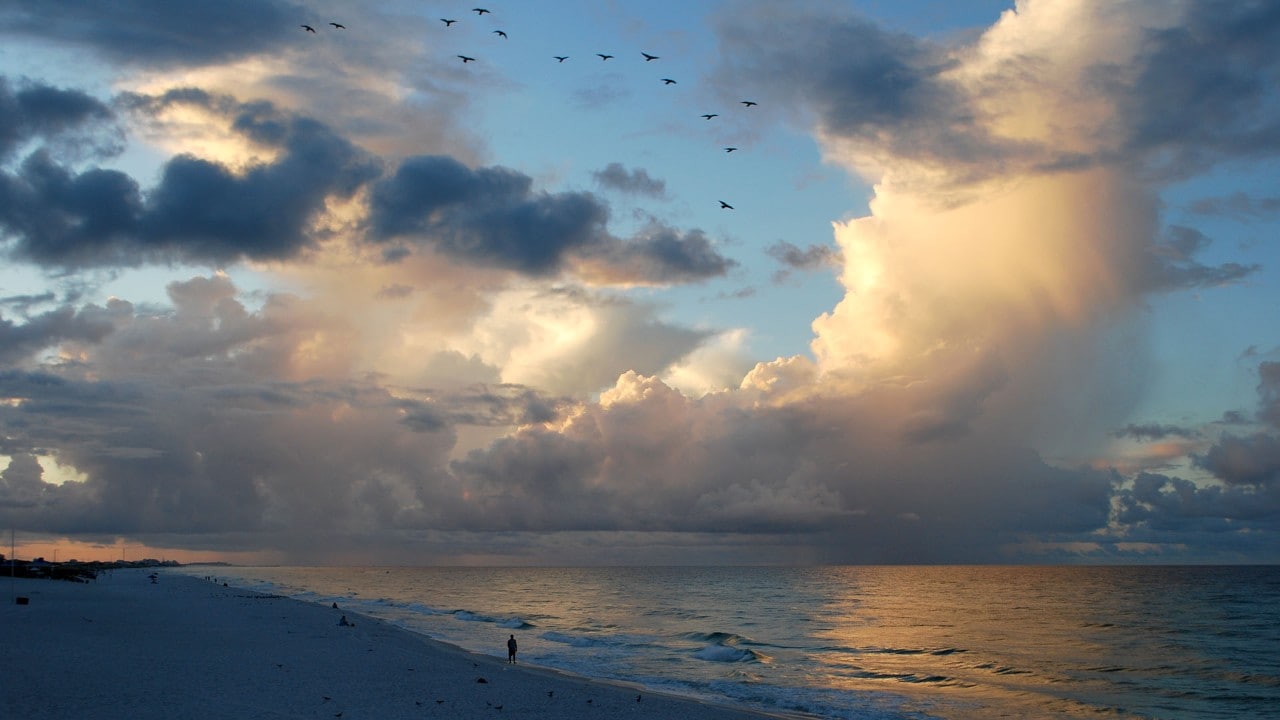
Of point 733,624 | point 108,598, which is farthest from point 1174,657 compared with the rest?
point 108,598

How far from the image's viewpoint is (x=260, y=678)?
3403 centimetres

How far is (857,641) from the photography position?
227ft

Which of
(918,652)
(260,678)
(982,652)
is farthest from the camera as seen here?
(918,652)

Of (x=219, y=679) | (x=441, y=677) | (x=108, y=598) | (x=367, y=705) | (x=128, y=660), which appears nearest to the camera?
(x=367, y=705)

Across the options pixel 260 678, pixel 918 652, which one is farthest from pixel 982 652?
pixel 260 678

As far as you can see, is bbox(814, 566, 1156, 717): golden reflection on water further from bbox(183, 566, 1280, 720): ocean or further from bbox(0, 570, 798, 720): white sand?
bbox(0, 570, 798, 720): white sand

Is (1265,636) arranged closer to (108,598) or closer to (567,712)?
(567,712)

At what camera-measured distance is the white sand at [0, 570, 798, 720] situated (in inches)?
1086

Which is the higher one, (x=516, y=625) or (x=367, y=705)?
(x=367, y=705)

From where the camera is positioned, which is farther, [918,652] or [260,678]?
[918,652]

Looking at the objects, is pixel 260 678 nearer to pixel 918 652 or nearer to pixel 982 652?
pixel 918 652

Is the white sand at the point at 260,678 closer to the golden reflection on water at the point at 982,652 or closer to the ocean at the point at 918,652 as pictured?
the ocean at the point at 918,652

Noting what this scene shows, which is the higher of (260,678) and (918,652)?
(260,678)

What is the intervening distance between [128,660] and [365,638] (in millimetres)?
20340
